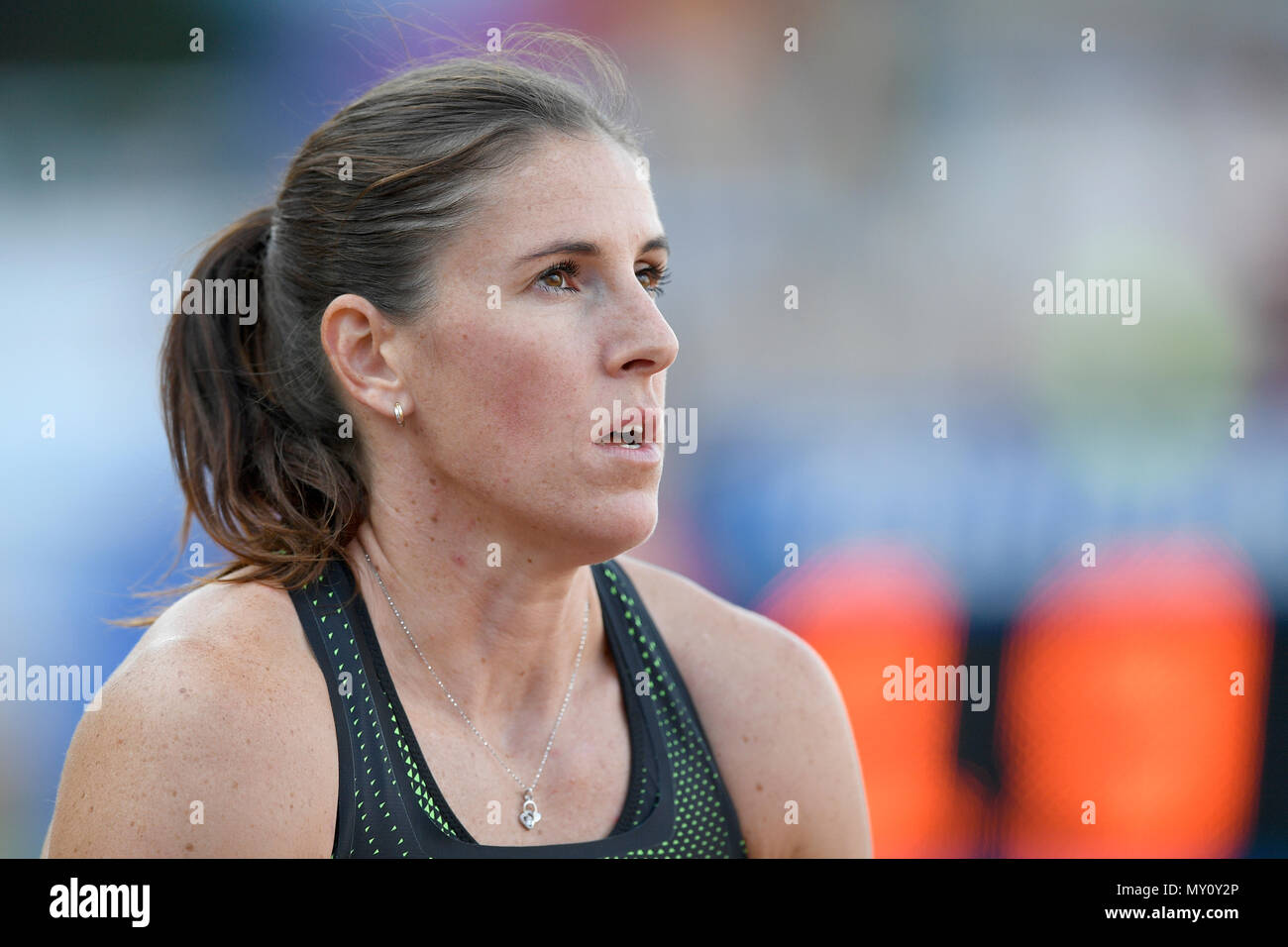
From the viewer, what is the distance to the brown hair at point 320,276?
4.84ft

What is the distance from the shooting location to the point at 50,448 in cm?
306

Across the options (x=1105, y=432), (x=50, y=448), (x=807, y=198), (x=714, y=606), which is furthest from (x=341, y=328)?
(x=1105, y=432)

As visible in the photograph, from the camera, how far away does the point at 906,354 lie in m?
3.28

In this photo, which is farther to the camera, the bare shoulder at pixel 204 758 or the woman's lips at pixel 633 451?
the woman's lips at pixel 633 451

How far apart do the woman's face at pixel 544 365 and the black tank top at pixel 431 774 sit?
0.23 metres

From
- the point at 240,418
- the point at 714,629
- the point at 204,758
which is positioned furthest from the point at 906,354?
the point at 204,758

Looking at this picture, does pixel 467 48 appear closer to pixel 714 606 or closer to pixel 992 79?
pixel 714 606

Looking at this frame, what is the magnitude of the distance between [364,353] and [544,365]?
0.28 metres

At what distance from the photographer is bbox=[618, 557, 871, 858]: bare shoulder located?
160 centimetres

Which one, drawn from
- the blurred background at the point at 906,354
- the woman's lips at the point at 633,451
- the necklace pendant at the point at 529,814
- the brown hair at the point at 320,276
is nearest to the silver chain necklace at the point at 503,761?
the necklace pendant at the point at 529,814

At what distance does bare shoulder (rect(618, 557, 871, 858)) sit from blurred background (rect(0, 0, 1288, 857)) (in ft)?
4.37

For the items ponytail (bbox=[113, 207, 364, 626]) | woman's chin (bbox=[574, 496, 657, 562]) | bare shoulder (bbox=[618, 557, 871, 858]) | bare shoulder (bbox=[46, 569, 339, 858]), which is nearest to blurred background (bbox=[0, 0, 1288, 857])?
bare shoulder (bbox=[618, 557, 871, 858])

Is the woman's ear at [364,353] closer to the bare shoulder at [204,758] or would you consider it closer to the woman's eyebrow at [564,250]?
the woman's eyebrow at [564,250]

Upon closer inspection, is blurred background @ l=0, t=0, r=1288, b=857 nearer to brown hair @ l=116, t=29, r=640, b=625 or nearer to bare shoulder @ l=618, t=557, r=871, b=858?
bare shoulder @ l=618, t=557, r=871, b=858
